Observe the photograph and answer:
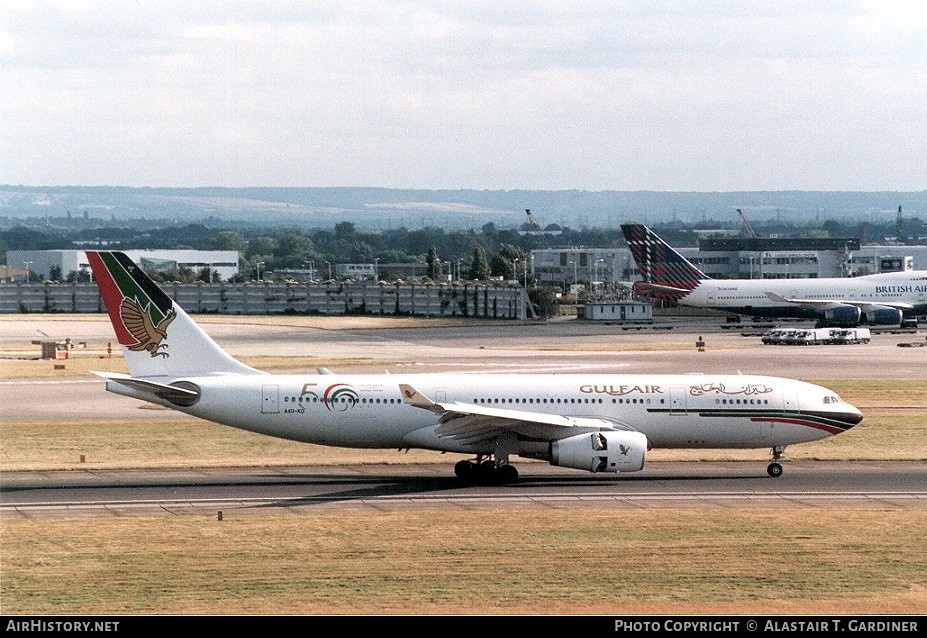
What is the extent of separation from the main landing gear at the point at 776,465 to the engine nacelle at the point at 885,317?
308 ft

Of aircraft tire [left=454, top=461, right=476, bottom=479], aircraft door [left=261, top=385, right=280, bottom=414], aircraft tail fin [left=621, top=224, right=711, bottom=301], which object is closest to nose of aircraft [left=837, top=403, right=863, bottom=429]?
aircraft tire [left=454, top=461, right=476, bottom=479]

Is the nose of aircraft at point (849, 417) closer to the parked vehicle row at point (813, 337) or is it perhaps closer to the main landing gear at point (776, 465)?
the main landing gear at point (776, 465)

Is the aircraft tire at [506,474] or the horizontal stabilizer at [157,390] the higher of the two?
the horizontal stabilizer at [157,390]

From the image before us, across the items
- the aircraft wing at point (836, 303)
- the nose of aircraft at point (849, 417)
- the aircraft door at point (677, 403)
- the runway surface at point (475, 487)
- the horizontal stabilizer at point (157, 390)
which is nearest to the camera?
the runway surface at point (475, 487)

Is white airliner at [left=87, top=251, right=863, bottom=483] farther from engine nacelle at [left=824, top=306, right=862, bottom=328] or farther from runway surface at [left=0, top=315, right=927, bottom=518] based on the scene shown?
engine nacelle at [left=824, top=306, right=862, bottom=328]

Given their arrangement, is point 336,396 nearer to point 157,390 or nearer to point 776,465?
point 157,390

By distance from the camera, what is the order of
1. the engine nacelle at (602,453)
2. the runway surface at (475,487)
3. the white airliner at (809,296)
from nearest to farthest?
the runway surface at (475,487)
the engine nacelle at (602,453)
the white airliner at (809,296)

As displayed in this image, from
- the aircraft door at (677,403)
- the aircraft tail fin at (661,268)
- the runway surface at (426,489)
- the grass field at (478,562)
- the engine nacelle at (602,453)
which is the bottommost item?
the grass field at (478,562)

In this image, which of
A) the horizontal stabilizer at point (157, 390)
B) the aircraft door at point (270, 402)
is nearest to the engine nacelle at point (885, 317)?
the aircraft door at point (270, 402)

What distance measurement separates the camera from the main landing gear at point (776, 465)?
50.8 metres

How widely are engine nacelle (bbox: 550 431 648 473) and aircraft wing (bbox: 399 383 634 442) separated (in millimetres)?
681

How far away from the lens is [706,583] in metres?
33.9

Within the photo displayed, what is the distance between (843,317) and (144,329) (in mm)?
101261
